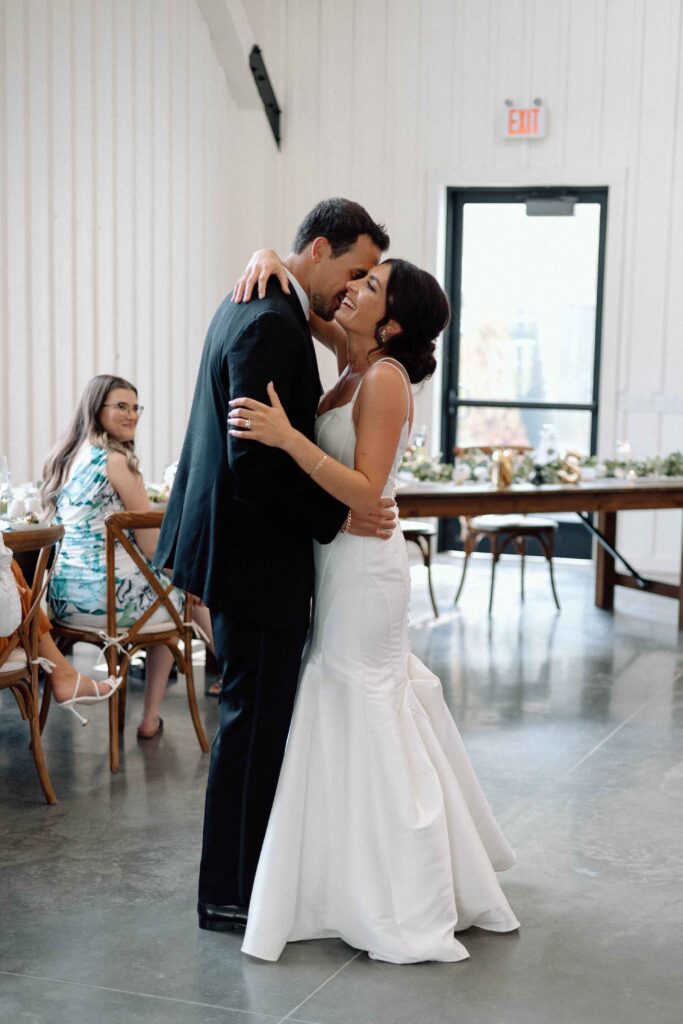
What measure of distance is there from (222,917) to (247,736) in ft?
1.65

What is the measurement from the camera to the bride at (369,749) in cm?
315

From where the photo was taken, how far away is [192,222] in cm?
920

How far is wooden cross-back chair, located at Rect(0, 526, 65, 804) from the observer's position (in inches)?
169

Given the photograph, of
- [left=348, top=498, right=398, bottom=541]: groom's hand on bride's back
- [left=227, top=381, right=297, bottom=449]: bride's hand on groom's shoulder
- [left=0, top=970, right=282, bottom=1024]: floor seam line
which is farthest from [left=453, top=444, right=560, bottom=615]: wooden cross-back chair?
[left=0, top=970, right=282, bottom=1024]: floor seam line

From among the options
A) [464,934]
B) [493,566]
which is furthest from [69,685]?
[493,566]

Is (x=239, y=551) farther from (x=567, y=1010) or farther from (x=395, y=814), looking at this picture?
(x=567, y=1010)

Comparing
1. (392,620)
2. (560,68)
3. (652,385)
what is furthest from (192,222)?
(392,620)

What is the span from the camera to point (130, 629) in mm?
4848

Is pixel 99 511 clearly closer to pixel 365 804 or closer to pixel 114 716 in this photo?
pixel 114 716

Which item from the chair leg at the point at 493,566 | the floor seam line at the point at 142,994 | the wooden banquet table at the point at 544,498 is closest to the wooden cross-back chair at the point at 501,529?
the chair leg at the point at 493,566

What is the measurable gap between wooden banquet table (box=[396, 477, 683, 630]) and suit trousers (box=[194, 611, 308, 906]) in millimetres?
3173

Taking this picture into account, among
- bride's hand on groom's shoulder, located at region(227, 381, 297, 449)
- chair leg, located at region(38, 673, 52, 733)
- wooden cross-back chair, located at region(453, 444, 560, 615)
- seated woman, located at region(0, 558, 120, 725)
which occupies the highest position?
bride's hand on groom's shoulder, located at region(227, 381, 297, 449)

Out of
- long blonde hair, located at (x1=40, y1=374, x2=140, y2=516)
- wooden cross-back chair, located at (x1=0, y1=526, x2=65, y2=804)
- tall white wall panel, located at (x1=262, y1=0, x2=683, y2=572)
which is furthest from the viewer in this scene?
tall white wall panel, located at (x1=262, y1=0, x2=683, y2=572)

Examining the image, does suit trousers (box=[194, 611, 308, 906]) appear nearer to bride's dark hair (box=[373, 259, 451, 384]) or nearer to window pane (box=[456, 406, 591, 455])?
bride's dark hair (box=[373, 259, 451, 384])
